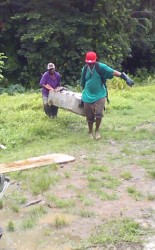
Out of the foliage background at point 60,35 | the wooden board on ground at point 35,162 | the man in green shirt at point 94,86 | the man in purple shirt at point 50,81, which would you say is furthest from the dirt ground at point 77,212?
the foliage background at point 60,35

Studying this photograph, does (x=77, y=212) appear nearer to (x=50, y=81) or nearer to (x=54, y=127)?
(x=54, y=127)

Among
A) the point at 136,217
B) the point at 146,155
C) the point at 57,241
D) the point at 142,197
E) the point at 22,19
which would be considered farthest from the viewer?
the point at 22,19

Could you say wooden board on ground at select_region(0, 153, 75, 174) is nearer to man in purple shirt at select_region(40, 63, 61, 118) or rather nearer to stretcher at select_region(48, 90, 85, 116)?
stretcher at select_region(48, 90, 85, 116)

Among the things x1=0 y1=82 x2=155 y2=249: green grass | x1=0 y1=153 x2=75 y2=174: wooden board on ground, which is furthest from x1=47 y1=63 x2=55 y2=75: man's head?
x1=0 y1=153 x2=75 y2=174: wooden board on ground

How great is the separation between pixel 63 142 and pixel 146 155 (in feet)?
5.82

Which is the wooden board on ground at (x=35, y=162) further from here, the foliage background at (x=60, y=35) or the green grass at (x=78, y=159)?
the foliage background at (x=60, y=35)

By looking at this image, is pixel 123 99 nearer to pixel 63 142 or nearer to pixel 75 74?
pixel 63 142

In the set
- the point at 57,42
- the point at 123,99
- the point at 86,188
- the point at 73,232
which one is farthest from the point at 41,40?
the point at 73,232

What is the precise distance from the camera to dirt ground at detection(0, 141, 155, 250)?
498 cm

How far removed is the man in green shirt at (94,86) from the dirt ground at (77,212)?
1.85 meters

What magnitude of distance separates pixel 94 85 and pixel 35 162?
6.72 feet

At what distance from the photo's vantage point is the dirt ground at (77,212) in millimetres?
4980

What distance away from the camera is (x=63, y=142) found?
9.35m

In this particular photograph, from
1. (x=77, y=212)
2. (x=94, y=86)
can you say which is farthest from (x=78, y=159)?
(x=77, y=212)
